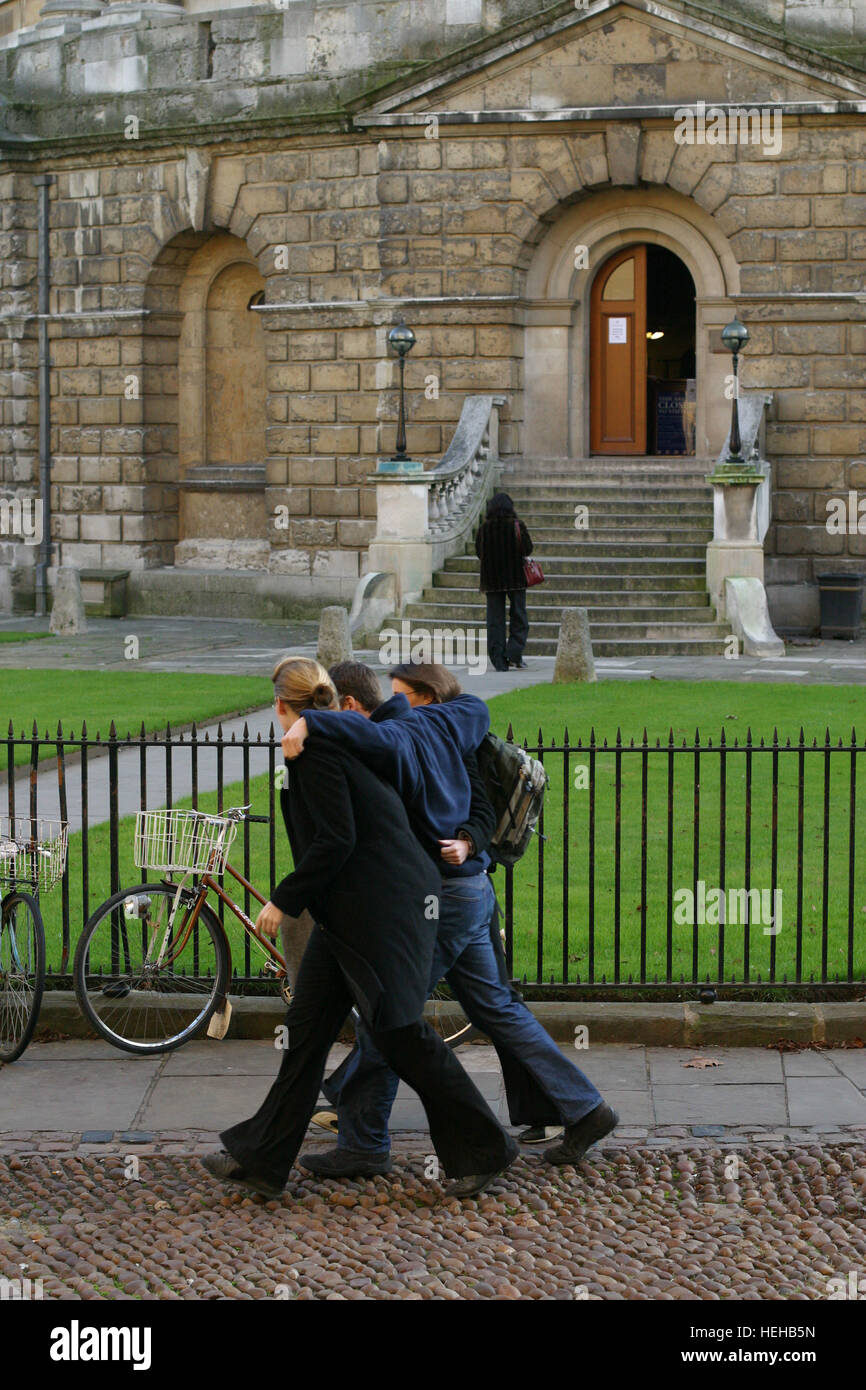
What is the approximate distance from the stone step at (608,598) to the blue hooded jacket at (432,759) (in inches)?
593

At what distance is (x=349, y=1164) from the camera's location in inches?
277

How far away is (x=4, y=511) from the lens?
28.8 meters

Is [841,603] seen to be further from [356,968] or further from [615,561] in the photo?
[356,968]

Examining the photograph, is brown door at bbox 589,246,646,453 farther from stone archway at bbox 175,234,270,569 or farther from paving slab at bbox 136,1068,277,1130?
paving slab at bbox 136,1068,277,1130

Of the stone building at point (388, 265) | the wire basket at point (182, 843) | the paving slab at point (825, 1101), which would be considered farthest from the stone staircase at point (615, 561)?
the paving slab at point (825, 1101)

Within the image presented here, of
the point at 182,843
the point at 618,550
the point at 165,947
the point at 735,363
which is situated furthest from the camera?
the point at 618,550

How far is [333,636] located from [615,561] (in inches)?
166

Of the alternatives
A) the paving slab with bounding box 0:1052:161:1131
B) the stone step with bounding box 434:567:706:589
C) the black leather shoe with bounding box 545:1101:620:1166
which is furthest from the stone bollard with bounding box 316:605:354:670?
the black leather shoe with bounding box 545:1101:620:1166

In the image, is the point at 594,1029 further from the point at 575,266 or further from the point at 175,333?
the point at 175,333

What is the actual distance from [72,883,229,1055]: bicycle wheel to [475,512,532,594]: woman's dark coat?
11.2 meters

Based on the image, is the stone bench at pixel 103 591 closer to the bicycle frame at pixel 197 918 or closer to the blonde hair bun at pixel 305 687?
the bicycle frame at pixel 197 918

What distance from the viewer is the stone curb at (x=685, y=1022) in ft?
27.9

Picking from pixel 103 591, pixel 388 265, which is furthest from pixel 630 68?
pixel 103 591

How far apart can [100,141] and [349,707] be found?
71.7 feet
